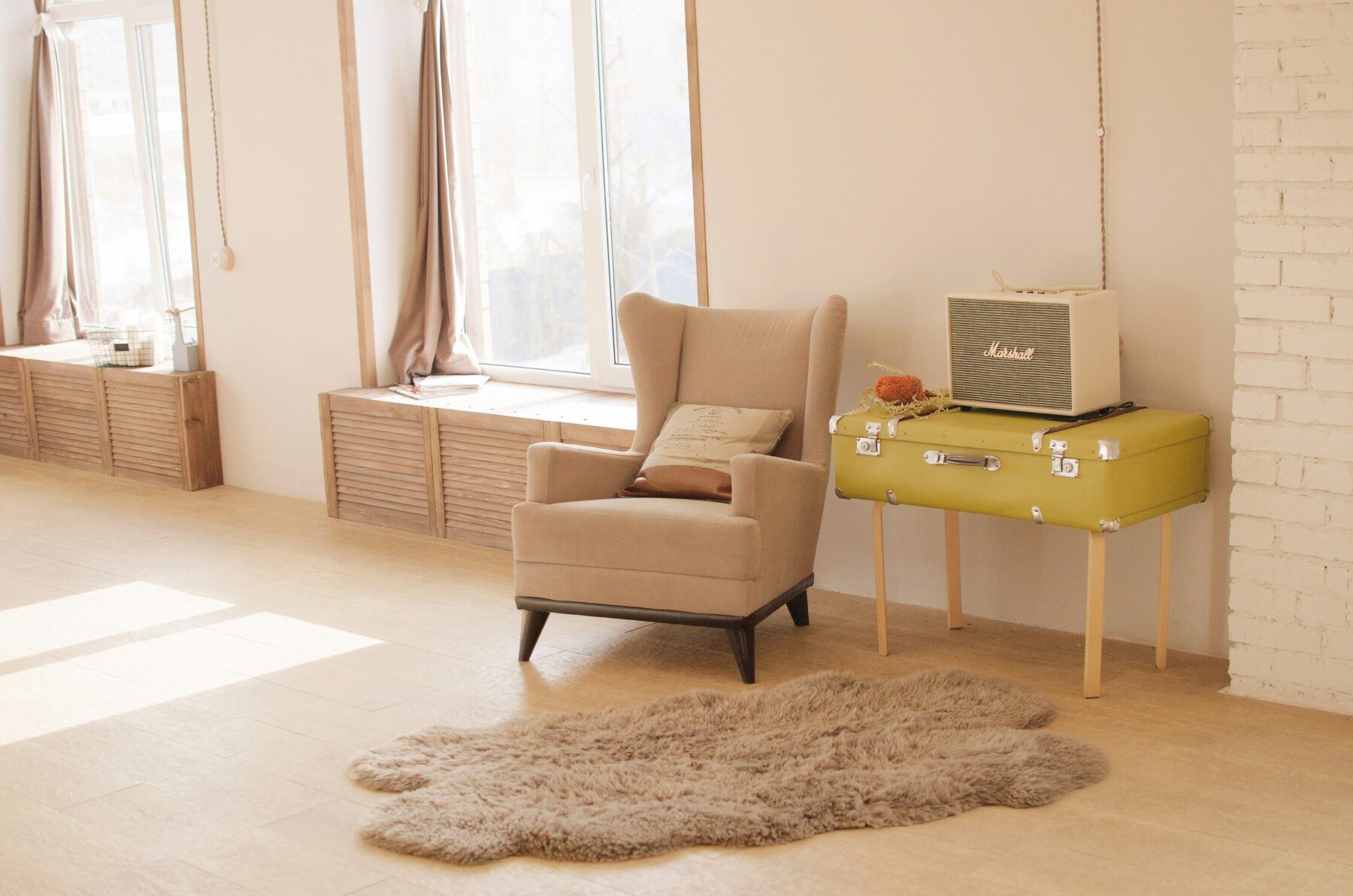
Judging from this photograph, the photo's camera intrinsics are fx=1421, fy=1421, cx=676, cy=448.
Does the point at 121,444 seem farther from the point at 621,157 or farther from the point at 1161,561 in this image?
the point at 1161,561

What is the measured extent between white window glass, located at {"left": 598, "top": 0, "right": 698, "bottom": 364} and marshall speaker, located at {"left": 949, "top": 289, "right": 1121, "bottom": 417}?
154cm

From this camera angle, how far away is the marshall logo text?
3477mm

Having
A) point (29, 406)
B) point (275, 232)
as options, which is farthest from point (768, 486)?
point (29, 406)

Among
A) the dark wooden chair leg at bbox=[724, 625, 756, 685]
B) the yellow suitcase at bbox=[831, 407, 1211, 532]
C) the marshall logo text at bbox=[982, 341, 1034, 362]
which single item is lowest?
the dark wooden chair leg at bbox=[724, 625, 756, 685]

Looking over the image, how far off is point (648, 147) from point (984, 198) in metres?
1.53

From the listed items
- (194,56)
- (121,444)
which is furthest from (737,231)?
(121,444)

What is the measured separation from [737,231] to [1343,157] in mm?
1884

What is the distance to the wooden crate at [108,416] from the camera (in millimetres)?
6328

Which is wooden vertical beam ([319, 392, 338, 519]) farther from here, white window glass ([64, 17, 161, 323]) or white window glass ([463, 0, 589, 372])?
white window glass ([64, 17, 161, 323])

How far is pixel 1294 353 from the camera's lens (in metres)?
3.22

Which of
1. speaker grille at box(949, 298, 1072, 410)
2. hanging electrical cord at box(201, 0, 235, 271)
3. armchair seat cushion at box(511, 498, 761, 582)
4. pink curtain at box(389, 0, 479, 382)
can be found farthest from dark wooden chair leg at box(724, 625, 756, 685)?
hanging electrical cord at box(201, 0, 235, 271)

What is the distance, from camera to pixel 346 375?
5.81 meters

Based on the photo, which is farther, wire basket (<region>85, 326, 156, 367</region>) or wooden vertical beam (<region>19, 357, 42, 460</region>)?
wooden vertical beam (<region>19, 357, 42, 460</region>)

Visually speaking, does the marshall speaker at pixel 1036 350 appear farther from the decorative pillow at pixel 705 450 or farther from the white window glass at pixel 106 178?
the white window glass at pixel 106 178
